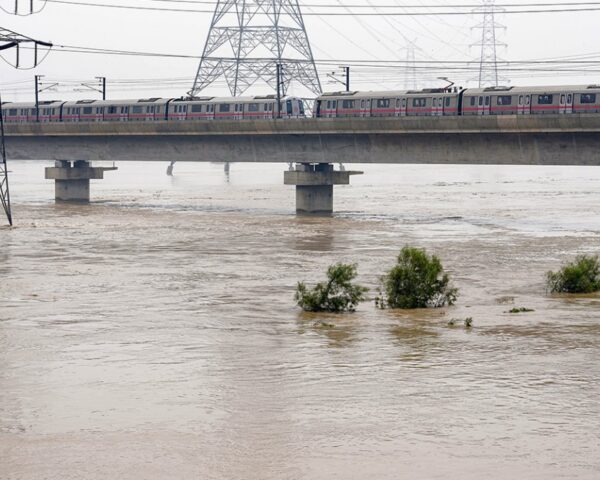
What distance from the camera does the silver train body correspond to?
277 feet

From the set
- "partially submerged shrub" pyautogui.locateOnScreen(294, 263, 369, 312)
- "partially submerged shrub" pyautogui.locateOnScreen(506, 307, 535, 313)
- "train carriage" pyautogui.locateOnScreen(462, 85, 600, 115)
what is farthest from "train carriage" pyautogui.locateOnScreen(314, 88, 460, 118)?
"partially submerged shrub" pyautogui.locateOnScreen(294, 263, 369, 312)

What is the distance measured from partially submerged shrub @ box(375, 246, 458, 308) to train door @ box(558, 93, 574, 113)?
35.0 m

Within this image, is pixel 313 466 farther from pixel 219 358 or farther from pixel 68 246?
pixel 68 246

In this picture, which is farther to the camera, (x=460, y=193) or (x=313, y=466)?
(x=460, y=193)

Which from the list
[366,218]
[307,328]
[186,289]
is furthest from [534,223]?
[307,328]

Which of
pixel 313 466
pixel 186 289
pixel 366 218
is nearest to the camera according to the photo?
pixel 313 466

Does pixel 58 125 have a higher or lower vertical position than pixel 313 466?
higher

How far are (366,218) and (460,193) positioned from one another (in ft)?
134

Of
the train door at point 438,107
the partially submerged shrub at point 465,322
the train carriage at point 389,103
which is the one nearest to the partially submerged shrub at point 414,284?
the partially submerged shrub at point 465,322

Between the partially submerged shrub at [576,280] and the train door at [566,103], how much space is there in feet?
98.3

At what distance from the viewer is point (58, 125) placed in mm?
91250

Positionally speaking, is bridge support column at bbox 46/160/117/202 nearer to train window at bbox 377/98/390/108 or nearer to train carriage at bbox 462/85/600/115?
train window at bbox 377/98/390/108

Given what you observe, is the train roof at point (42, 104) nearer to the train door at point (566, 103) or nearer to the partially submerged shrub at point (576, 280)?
the train door at point (566, 103)

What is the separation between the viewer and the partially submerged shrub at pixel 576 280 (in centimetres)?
3678
